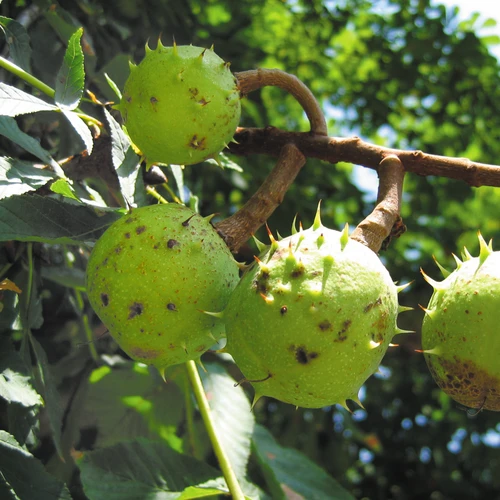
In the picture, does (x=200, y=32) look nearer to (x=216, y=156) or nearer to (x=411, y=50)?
(x=411, y=50)

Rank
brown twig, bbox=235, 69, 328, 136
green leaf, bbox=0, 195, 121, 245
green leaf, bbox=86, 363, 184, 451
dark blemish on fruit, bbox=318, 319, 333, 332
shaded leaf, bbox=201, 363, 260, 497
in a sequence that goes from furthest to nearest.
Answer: green leaf, bbox=86, 363, 184, 451 → shaded leaf, bbox=201, 363, 260, 497 → brown twig, bbox=235, 69, 328, 136 → green leaf, bbox=0, 195, 121, 245 → dark blemish on fruit, bbox=318, 319, 333, 332

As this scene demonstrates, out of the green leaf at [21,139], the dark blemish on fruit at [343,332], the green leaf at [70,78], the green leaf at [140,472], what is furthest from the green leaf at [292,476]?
the green leaf at [70,78]

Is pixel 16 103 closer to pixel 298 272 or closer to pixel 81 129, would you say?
pixel 81 129

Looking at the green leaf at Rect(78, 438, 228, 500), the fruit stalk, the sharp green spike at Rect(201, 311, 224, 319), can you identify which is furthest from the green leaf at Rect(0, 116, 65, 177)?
the green leaf at Rect(78, 438, 228, 500)

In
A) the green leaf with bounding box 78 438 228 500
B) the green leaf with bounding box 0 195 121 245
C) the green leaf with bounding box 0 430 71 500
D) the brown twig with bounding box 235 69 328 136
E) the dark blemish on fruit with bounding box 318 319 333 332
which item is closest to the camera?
the dark blemish on fruit with bounding box 318 319 333 332

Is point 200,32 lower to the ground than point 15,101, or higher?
lower

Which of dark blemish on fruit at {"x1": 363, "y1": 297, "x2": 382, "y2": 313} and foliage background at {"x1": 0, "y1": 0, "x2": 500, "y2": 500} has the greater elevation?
dark blemish on fruit at {"x1": 363, "y1": 297, "x2": 382, "y2": 313}

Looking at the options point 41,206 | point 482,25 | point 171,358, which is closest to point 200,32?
point 482,25

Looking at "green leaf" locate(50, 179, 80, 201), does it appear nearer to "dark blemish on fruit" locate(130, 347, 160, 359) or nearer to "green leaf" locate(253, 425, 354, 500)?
"dark blemish on fruit" locate(130, 347, 160, 359)
